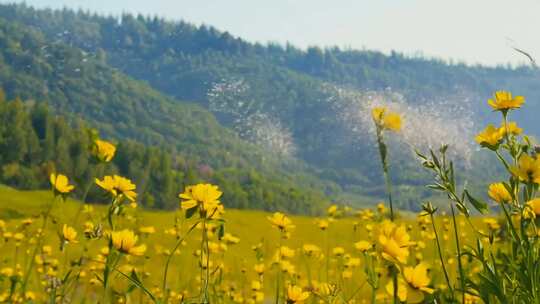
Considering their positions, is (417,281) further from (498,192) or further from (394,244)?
(498,192)

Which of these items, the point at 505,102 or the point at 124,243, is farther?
the point at 505,102

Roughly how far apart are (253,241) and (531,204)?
107 ft

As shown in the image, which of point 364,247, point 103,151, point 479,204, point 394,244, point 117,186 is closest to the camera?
point 394,244

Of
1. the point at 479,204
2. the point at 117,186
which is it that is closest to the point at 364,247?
the point at 479,204

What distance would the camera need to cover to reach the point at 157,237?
31.4 metres

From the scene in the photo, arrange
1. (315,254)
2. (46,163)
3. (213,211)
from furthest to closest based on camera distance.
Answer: (46,163) → (315,254) → (213,211)

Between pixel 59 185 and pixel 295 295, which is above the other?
pixel 59 185

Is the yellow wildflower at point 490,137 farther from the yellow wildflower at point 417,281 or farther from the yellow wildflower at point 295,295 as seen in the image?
the yellow wildflower at point 295,295

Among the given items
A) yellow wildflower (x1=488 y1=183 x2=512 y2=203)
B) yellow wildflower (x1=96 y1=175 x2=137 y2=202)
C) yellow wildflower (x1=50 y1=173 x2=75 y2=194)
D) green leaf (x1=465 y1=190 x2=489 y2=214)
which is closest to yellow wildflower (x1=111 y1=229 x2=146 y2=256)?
yellow wildflower (x1=96 y1=175 x2=137 y2=202)

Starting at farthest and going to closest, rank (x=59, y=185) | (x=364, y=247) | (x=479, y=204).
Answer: (x=364, y=247)
(x=59, y=185)
(x=479, y=204)

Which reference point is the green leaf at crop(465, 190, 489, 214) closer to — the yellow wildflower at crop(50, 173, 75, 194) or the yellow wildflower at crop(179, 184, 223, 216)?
the yellow wildflower at crop(179, 184, 223, 216)

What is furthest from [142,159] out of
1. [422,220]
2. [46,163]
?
[422,220]

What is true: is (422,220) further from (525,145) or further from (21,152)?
(21,152)

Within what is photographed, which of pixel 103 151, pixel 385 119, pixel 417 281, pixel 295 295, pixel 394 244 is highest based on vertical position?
pixel 385 119
